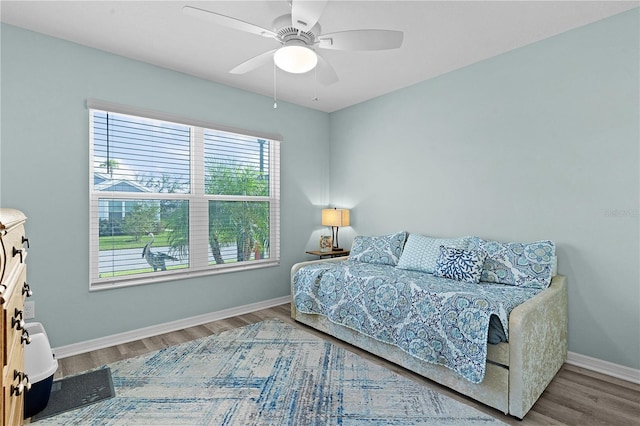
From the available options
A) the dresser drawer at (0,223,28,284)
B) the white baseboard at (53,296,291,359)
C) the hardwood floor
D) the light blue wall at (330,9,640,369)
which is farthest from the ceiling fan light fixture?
the white baseboard at (53,296,291,359)

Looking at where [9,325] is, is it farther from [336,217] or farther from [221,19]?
[336,217]

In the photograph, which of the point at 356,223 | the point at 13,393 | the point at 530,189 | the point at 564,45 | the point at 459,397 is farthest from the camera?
the point at 356,223

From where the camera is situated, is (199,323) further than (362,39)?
Yes

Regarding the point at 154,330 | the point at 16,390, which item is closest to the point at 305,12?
the point at 16,390

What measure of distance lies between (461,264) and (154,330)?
9.51 feet

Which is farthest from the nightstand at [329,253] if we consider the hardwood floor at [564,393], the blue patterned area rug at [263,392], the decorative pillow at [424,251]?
the blue patterned area rug at [263,392]

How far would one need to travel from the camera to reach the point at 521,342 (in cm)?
193

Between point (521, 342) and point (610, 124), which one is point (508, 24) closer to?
point (610, 124)

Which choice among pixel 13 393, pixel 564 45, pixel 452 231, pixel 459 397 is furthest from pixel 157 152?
pixel 564 45

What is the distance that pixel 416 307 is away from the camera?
2420 mm

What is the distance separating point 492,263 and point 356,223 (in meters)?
1.92

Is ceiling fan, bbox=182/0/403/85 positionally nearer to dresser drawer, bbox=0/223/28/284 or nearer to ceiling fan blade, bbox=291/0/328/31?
ceiling fan blade, bbox=291/0/328/31

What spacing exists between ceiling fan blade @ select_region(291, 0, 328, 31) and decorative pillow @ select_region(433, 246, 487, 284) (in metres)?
2.08

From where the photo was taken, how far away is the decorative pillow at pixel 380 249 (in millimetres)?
→ 3553
